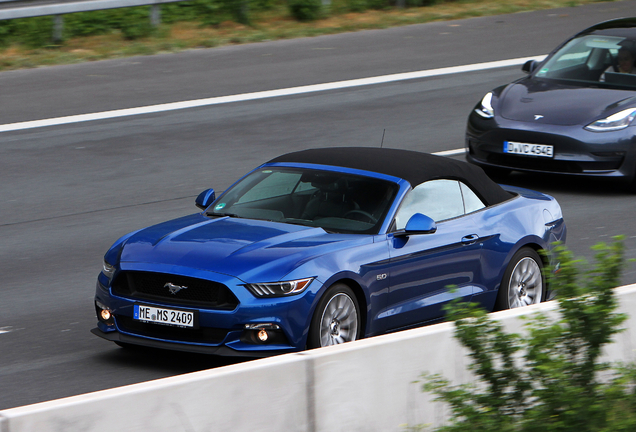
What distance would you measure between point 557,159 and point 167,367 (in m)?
6.36

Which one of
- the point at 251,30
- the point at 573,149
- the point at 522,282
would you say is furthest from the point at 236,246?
the point at 251,30

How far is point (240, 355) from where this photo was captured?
678 cm

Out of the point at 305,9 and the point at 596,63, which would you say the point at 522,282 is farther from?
the point at 305,9

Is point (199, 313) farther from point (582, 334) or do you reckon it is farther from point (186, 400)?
point (582, 334)

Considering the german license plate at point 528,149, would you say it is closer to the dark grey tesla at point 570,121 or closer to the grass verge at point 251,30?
the dark grey tesla at point 570,121

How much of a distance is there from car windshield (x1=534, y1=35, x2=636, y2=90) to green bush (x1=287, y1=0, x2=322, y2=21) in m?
8.32

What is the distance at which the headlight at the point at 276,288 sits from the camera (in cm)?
680

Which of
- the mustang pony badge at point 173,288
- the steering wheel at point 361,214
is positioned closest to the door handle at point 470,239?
the steering wheel at point 361,214

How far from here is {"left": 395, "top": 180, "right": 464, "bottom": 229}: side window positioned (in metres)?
7.83

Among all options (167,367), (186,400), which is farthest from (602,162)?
(186,400)

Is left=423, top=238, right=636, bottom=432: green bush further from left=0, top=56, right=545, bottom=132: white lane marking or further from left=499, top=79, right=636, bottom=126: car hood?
left=0, top=56, right=545, bottom=132: white lane marking

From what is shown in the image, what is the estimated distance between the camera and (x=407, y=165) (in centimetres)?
816

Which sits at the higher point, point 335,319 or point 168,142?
point 335,319

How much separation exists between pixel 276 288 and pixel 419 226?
1.24m
